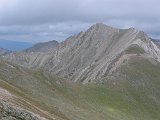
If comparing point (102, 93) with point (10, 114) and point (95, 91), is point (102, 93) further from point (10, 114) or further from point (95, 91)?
point (10, 114)

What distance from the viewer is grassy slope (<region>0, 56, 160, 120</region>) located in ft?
310

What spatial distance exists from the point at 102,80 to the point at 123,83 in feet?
29.2

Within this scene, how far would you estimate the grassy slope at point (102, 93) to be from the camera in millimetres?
94625

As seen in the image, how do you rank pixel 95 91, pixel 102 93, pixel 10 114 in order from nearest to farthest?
1. pixel 10 114
2. pixel 95 91
3. pixel 102 93

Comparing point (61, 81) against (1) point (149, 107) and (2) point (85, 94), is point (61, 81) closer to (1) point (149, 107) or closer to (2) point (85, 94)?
(2) point (85, 94)

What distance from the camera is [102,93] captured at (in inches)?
5640

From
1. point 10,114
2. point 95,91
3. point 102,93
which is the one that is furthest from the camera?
point 102,93

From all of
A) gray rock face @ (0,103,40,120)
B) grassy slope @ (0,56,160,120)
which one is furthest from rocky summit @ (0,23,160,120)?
gray rock face @ (0,103,40,120)

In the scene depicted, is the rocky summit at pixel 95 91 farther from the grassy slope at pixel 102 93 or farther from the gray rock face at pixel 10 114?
the gray rock face at pixel 10 114

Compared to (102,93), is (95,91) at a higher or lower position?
higher

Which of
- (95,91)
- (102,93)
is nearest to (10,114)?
(95,91)

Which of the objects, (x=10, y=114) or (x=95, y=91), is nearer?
(x=10, y=114)

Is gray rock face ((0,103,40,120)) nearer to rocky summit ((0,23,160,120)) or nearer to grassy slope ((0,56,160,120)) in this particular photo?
rocky summit ((0,23,160,120))

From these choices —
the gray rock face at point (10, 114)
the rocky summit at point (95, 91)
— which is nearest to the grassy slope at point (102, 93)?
the rocky summit at point (95, 91)
